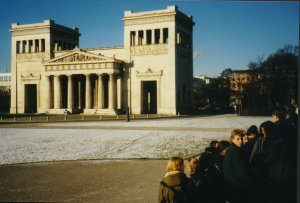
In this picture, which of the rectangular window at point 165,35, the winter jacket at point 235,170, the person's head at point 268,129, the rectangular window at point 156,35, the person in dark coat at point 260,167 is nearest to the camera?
the winter jacket at point 235,170

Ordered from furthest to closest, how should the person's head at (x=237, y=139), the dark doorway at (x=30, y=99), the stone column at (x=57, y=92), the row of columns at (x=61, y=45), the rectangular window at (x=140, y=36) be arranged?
the dark doorway at (x=30, y=99) → the row of columns at (x=61, y=45) → the stone column at (x=57, y=92) → the rectangular window at (x=140, y=36) → the person's head at (x=237, y=139)

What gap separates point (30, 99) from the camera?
7400 centimetres

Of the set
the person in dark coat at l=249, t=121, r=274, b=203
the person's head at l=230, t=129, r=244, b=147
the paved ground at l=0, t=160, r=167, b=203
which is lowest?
the paved ground at l=0, t=160, r=167, b=203

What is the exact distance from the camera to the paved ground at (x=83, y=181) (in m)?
8.99

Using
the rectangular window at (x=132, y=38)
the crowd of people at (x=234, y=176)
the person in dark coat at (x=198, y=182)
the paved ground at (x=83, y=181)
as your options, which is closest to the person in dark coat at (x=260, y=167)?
the crowd of people at (x=234, y=176)

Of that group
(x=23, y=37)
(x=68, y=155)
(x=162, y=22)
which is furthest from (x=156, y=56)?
(x=68, y=155)

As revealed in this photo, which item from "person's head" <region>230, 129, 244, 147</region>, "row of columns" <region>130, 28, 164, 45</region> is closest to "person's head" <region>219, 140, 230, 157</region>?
"person's head" <region>230, 129, 244, 147</region>

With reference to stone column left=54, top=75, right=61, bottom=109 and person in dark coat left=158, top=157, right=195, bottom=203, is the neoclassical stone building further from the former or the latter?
person in dark coat left=158, top=157, right=195, bottom=203

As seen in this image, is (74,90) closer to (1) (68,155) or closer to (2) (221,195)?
(1) (68,155)

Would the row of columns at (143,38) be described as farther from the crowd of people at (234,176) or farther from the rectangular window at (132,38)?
the crowd of people at (234,176)

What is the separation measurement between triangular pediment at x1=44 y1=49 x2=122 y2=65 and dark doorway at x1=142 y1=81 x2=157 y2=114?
25.6 ft

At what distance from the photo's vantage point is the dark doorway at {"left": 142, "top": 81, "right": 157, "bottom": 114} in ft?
213

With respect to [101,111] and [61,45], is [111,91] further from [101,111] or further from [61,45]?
[61,45]

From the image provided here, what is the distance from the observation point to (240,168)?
649 centimetres
